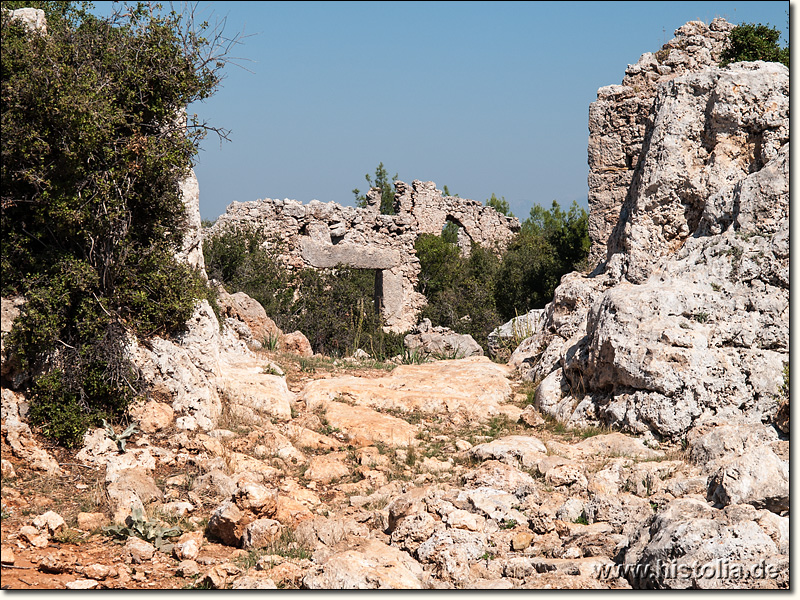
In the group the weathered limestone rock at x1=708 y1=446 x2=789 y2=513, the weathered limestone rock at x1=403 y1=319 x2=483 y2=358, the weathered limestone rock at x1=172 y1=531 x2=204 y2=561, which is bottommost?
the weathered limestone rock at x1=172 y1=531 x2=204 y2=561

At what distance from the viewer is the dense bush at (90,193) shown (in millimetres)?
7219

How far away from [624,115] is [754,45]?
2679 millimetres

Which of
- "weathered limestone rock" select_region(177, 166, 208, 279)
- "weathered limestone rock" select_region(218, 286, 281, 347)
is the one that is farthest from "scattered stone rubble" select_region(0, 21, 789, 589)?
"weathered limestone rock" select_region(218, 286, 281, 347)

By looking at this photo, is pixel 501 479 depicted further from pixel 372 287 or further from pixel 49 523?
pixel 372 287

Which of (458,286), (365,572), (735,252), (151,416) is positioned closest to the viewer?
(365,572)

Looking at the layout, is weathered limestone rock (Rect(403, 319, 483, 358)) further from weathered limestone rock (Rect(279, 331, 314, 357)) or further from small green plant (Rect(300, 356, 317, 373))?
small green plant (Rect(300, 356, 317, 373))

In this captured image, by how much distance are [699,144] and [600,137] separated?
208 inches

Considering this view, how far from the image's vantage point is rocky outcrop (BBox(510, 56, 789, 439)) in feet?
27.6

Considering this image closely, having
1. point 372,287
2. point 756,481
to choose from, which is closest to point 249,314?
point 372,287

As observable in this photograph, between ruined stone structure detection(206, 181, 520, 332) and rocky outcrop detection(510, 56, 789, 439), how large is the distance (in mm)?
10455

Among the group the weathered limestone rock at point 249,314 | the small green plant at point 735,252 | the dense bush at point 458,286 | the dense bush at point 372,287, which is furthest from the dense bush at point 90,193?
the dense bush at point 458,286

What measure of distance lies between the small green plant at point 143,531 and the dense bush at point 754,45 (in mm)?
13265

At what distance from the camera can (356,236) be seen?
21750 millimetres

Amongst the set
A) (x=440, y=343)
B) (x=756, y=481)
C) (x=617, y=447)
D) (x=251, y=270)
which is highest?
(x=251, y=270)
